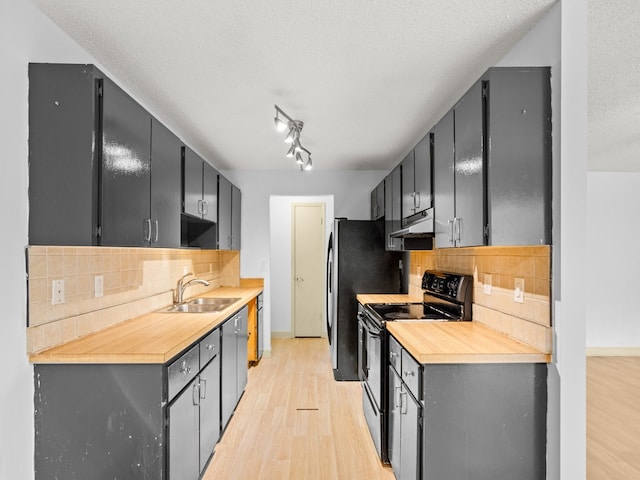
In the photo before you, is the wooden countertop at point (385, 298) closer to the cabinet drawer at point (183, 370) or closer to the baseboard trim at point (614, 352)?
the cabinet drawer at point (183, 370)

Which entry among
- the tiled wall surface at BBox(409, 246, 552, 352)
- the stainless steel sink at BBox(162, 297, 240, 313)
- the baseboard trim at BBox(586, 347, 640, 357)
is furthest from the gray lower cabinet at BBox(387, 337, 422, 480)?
the baseboard trim at BBox(586, 347, 640, 357)

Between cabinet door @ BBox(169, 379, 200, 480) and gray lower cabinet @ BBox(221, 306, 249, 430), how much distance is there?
0.63 meters

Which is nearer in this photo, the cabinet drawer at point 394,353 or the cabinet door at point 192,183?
the cabinet drawer at point 394,353

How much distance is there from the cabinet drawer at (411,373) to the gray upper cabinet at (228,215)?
234 cm

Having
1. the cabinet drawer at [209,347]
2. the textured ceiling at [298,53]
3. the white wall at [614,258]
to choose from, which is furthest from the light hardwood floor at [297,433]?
the white wall at [614,258]

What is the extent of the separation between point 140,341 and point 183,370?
272mm

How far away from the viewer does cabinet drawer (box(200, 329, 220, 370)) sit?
7.73 ft

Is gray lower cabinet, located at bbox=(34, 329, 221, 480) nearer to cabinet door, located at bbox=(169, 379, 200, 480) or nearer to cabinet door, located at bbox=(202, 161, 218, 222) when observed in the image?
cabinet door, located at bbox=(169, 379, 200, 480)

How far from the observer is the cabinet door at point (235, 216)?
441cm

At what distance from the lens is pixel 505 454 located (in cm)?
176

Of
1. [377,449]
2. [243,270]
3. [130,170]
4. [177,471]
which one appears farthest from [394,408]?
[243,270]

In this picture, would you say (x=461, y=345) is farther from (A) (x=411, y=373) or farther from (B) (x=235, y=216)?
A: (B) (x=235, y=216)

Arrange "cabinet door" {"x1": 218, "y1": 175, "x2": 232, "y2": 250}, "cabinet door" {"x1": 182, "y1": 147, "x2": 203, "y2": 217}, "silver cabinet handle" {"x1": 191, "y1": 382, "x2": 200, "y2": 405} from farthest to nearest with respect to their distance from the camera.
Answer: "cabinet door" {"x1": 218, "y1": 175, "x2": 232, "y2": 250} < "cabinet door" {"x1": 182, "y1": 147, "x2": 203, "y2": 217} < "silver cabinet handle" {"x1": 191, "y1": 382, "x2": 200, "y2": 405}

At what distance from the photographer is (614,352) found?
5.22m
